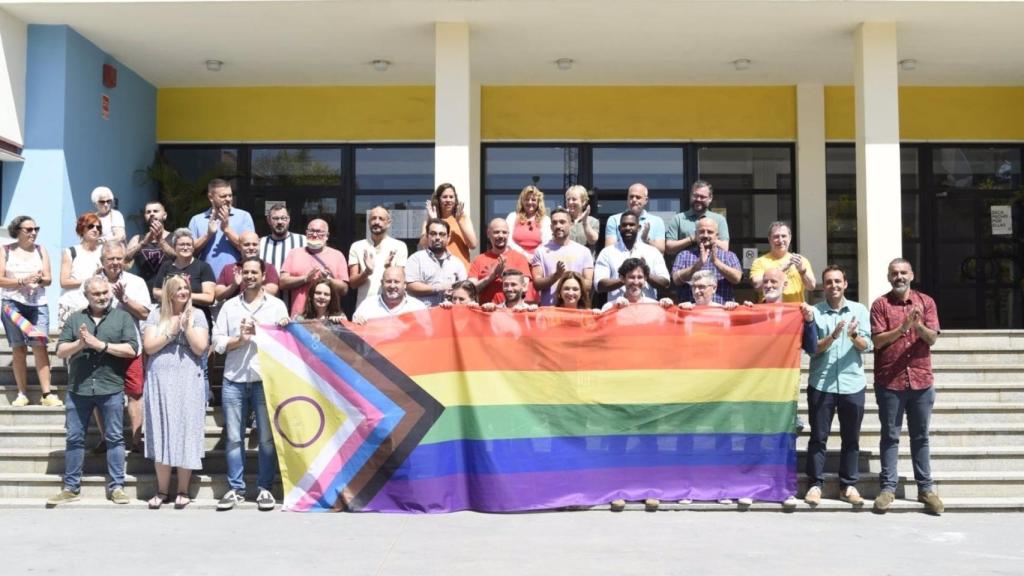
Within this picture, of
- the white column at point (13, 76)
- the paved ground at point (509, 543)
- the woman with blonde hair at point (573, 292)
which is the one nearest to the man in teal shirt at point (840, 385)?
the paved ground at point (509, 543)

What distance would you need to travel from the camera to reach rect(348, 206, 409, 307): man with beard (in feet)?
29.2

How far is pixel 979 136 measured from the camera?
14.1 m

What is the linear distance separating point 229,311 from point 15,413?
7.95ft

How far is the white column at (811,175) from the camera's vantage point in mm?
13734

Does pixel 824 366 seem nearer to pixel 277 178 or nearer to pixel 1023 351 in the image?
pixel 1023 351

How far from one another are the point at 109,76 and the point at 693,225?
7172mm

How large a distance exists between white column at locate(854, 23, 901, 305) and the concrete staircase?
5.35 ft

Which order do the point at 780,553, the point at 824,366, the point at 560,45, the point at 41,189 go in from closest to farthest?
the point at 780,553 → the point at 824,366 → the point at 41,189 → the point at 560,45

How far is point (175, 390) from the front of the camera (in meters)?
7.74

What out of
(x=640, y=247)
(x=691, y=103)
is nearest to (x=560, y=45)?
(x=691, y=103)

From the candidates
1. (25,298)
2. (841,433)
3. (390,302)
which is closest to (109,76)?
(25,298)

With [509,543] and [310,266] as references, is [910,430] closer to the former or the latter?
[509,543]

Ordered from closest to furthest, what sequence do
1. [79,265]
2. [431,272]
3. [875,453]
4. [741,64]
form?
1. [875,453]
2. [431,272]
3. [79,265]
4. [741,64]

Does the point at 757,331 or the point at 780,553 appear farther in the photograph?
the point at 757,331
